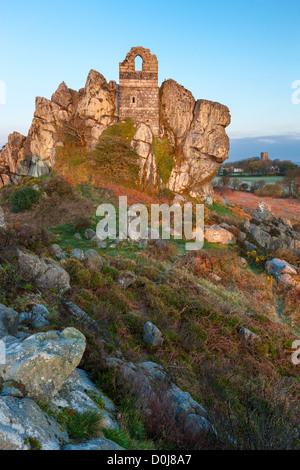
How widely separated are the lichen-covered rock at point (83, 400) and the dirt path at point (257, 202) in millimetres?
31840

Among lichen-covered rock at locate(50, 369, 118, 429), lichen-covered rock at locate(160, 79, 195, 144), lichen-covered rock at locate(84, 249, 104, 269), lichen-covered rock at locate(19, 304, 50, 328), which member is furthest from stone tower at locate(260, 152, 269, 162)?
lichen-covered rock at locate(50, 369, 118, 429)

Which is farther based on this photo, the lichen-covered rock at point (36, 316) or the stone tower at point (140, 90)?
the stone tower at point (140, 90)

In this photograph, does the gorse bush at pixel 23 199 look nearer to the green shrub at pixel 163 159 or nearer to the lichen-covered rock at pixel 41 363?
the green shrub at pixel 163 159

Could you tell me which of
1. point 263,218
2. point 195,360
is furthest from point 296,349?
point 263,218

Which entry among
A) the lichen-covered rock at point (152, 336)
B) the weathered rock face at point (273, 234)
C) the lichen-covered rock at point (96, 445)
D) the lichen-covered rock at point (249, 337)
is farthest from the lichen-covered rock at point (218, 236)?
the lichen-covered rock at point (96, 445)

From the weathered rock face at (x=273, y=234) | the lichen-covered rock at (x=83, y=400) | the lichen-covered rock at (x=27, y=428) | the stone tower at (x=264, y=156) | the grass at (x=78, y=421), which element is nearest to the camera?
the lichen-covered rock at (x=27, y=428)

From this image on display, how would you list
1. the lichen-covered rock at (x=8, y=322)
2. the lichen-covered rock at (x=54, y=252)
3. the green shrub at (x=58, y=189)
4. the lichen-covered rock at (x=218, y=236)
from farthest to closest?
the green shrub at (x=58, y=189)
the lichen-covered rock at (x=218, y=236)
the lichen-covered rock at (x=54, y=252)
the lichen-covered rock at (x=8, y=322)

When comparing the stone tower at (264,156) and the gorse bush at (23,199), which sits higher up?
the stone tower at (264,156)

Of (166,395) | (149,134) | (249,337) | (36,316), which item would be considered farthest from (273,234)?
(36,316)

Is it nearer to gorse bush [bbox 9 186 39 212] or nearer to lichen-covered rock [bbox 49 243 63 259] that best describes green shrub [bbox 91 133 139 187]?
gorse bush [bbox 9 186 39 212]

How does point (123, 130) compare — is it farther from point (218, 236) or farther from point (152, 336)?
point (152, 336)

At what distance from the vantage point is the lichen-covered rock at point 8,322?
3.70 metres

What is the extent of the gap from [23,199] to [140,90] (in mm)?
14161

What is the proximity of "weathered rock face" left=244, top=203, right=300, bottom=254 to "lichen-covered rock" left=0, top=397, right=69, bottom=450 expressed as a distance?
Answer: 1724 cm
